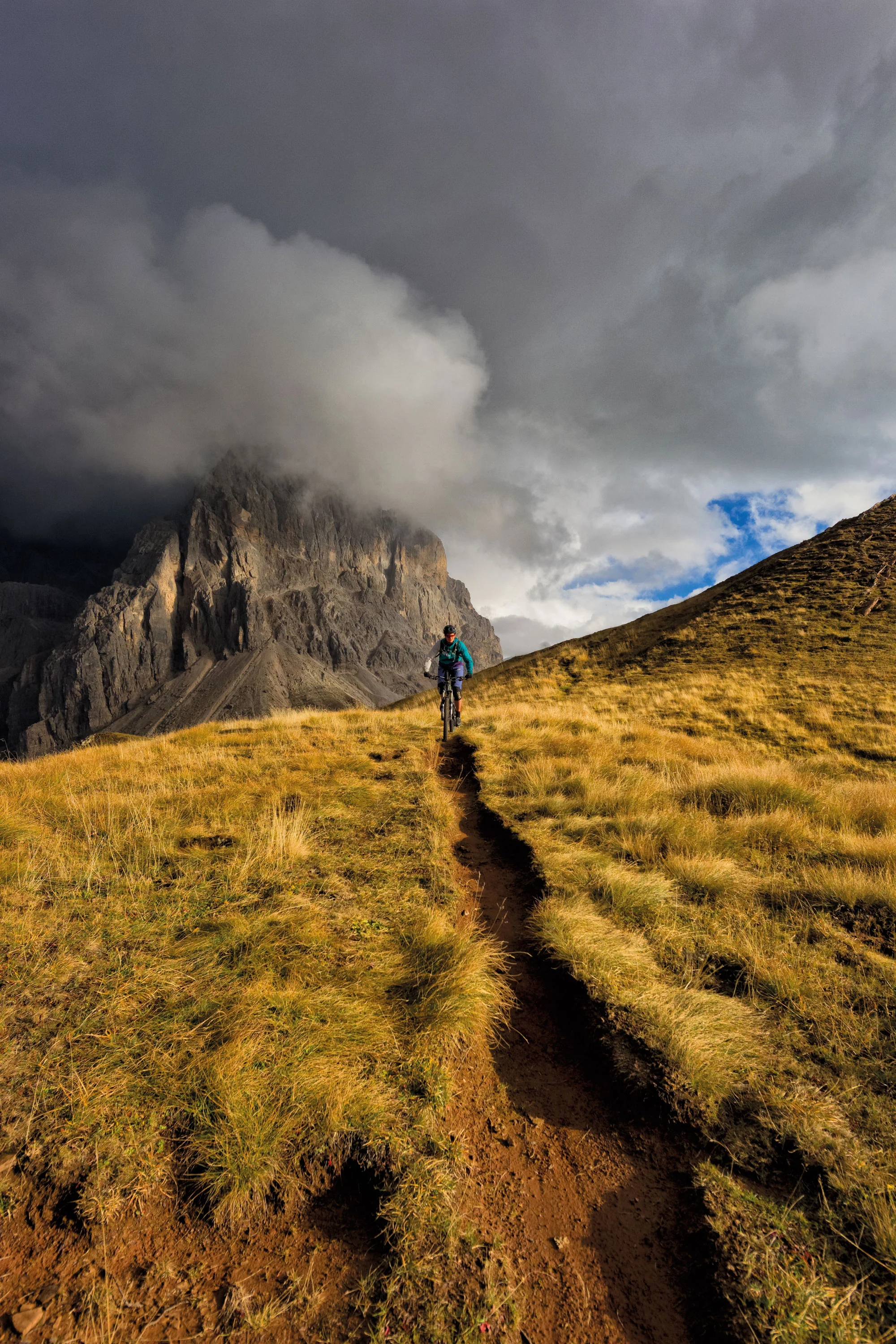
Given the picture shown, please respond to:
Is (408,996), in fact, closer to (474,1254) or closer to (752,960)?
(474,1254)

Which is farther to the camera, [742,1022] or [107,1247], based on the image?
[742,1022]

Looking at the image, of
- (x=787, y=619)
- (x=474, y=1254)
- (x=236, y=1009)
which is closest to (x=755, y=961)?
(x=474, y=1254)

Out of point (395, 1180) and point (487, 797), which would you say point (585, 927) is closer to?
point (395, 1180)

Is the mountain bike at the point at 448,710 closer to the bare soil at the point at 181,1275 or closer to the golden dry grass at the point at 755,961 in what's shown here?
the golden dry grass at the point at 755,961

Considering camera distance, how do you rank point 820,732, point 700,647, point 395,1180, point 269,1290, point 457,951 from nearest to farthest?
1. point 269,1290
2. point 395,1180
3. point 457,951
4. point 820,732
5. point 700,647

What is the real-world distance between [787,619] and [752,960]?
103ft

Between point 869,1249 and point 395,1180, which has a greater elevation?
point 395,1180

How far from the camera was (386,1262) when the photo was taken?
2.35 m

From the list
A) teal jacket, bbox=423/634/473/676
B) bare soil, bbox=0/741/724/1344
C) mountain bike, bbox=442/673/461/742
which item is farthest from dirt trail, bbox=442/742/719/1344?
teal jacket, bbox=423/634/473/676

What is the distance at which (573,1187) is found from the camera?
2910 mm


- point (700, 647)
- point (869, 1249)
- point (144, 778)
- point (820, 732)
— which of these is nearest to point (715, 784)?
point (869, 1249)

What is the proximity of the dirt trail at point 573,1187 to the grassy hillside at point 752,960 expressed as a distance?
0.24 metres

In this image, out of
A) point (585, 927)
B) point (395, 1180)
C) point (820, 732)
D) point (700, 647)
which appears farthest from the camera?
point (700, 647)

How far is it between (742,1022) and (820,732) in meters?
17.1
